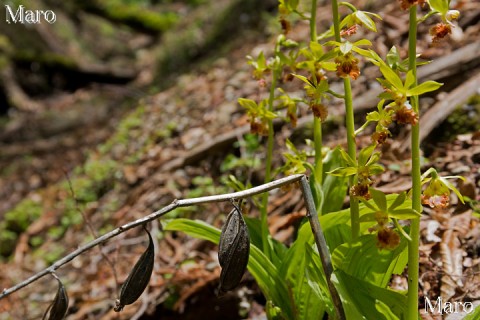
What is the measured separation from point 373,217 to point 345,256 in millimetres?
227

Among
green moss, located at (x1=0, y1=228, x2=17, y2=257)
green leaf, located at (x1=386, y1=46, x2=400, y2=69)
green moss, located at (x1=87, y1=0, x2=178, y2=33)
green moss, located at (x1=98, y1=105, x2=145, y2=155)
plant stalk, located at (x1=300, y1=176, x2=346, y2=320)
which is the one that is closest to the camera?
green leaf, located at (x1=386, y1=46, x2=400, y2=69)

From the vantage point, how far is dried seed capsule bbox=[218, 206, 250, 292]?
64.1 inches

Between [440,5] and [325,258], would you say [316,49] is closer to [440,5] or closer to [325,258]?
[440,5]

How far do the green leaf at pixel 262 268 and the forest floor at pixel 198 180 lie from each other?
23.0 inches

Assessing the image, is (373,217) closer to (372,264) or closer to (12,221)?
(372,264)

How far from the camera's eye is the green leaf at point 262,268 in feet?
6.60

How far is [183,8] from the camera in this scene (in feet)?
37.9

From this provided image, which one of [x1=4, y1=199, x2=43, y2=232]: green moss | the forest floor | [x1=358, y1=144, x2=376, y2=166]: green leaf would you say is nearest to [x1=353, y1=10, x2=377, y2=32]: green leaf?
[x1=358, y1=144, x2=376, y2=166]: green leaf

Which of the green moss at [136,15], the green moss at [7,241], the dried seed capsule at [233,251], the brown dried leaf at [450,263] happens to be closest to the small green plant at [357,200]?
the dried seed capsule at [233,251]

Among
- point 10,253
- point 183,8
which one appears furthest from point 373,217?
point 183,8

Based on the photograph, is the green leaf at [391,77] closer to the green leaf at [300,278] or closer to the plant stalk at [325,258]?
the plant stalk at [325,258]

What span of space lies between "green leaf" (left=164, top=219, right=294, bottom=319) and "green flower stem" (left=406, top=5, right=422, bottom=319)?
0.56m

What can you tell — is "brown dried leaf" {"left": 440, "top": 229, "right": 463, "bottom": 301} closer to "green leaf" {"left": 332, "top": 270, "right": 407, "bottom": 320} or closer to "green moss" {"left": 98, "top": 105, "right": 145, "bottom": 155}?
"green leaf" {"left": 332, "top": 270, "right": 407, "bottom": 320}

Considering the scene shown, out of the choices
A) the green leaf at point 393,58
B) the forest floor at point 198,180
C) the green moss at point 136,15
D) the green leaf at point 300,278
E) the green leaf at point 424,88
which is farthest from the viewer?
the green moss at point 136,15
